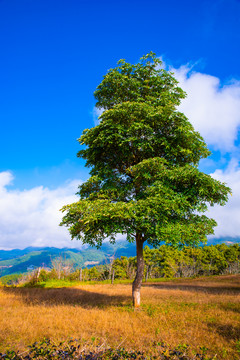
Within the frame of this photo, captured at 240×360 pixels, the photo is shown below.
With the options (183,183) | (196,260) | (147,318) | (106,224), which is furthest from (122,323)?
(196,260)

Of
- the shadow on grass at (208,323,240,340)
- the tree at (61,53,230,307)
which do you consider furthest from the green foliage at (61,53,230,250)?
the shadow on grass at (208,323,240,340)

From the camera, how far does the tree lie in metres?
9.34

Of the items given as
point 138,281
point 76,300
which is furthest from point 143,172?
point 76,300

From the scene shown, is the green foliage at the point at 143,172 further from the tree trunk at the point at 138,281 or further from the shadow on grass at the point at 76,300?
the shadow on grass at the point at 76,300

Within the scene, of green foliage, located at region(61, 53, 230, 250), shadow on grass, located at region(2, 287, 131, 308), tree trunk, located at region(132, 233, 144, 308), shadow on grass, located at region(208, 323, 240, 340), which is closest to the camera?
shadow on grass, located at region(208, 323, 240, 340)

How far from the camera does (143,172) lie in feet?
35.8

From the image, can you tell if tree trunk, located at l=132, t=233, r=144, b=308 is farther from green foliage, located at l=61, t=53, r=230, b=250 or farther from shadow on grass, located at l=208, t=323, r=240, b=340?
shadow on grass, located at l=208, t=323, r=240, b=340

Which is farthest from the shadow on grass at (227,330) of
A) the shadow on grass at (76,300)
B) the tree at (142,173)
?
the shadow on grass at (76,300)

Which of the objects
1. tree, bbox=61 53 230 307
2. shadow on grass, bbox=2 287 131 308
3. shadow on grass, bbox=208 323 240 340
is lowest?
shadow on grass, bbox=2 287 131 308

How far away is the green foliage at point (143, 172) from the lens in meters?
9.34

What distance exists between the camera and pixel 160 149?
42.1 feet

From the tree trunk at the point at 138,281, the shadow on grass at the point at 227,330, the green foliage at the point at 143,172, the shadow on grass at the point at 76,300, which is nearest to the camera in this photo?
the shadow on grass at the point at 227,330

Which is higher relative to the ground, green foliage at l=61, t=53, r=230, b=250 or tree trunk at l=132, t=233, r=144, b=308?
green foliage at l=61, t=53, r=230, b=250

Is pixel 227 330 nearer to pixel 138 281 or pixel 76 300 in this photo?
pixel 138 281
